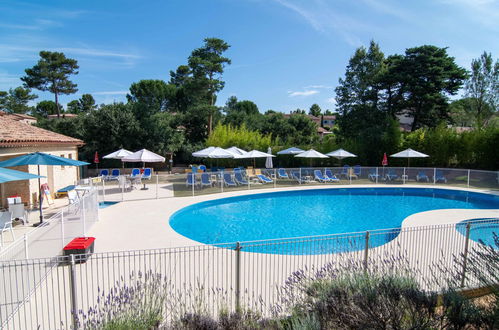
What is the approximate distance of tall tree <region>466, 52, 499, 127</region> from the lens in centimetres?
2789

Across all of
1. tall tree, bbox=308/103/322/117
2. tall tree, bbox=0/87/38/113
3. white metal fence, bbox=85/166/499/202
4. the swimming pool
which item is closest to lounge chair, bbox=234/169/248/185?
white metal fence, bbox=85/166/499/202

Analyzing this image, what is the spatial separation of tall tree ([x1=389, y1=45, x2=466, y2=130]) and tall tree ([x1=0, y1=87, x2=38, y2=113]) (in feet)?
195


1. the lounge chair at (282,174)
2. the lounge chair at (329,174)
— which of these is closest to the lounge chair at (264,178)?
the lounge chair at (282,174)

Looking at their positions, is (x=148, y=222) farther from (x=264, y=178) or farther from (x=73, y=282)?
(x=264, y=178)

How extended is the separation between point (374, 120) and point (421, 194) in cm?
1189

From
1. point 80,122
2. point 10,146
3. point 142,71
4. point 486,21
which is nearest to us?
point 10,146

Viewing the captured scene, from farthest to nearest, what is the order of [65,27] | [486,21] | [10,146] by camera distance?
[65,27] → [486,21] → [10,146]

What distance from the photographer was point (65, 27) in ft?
69.5

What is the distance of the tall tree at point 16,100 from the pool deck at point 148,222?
5342 cm

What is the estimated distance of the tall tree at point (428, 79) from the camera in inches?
1099

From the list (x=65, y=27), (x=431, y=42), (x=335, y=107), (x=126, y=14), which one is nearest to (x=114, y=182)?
(x=126, y=14)

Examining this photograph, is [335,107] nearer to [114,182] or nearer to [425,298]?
[114,182]

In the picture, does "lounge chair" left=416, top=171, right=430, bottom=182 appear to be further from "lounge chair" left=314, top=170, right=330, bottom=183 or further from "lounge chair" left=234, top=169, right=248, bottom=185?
"lounge chair" left=234, top=169, right=248, bottom=185

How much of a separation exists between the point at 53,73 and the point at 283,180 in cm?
3655
